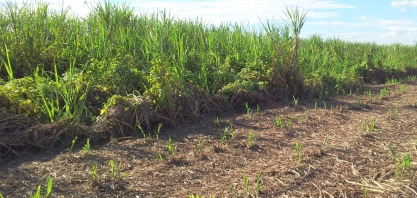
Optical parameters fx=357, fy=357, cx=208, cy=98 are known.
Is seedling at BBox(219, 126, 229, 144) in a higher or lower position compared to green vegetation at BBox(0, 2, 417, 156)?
lower

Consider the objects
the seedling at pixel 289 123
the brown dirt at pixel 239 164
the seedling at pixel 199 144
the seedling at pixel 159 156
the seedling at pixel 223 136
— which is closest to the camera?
the brown dirt at pixel 239 164

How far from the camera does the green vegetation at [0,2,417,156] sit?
3.43 metres

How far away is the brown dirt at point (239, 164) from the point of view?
237 cm

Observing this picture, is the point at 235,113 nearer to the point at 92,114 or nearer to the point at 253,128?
the point at 253,128

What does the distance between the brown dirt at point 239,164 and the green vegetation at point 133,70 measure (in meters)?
0.34

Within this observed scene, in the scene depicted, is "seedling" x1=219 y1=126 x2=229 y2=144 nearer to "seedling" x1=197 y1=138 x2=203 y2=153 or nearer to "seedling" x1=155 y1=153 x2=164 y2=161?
"seedling" x1=197 y1=138 x2=203 y2=153

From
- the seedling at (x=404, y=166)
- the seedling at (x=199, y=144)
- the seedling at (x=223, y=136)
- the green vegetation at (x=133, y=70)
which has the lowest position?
the seedling at (x=404, y=166)

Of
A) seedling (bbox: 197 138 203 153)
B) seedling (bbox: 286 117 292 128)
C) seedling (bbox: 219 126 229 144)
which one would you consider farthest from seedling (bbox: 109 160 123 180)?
seedling (bbox: 286 117 292 128)

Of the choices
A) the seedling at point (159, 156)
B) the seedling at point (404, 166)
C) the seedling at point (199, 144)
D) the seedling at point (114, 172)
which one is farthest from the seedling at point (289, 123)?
the seedling at point (114, 172)

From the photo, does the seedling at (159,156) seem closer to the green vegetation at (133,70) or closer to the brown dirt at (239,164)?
the brown dirt at (239,164)

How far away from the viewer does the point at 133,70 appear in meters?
4.04

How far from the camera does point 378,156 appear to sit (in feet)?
9.97

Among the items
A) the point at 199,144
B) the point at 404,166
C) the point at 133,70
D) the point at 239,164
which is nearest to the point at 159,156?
the point at 199,144

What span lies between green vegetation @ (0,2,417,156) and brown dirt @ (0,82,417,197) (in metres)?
0.34
